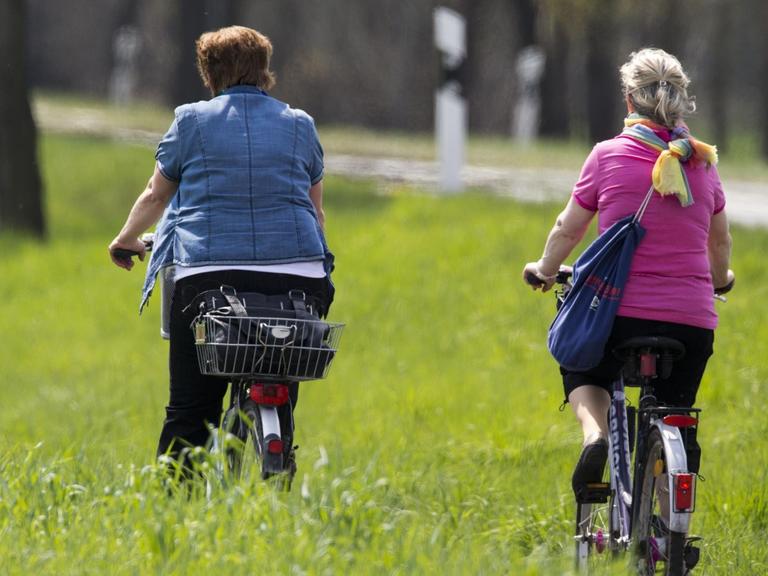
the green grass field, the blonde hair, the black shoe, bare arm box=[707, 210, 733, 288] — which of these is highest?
the blonde hair

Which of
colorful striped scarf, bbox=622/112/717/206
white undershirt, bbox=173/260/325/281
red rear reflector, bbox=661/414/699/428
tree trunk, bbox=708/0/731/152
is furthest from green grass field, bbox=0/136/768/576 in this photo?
tree trunk, bbox=708/0/731/152

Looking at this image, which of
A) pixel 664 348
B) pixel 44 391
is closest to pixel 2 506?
pixel 664 348

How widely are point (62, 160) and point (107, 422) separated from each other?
12151 mm

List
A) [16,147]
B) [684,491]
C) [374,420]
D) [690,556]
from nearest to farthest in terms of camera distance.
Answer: [684,491]
[690,556]
[374,420]
[16,147]

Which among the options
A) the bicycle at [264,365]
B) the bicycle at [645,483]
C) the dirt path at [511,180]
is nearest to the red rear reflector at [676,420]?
the bicycle at [645,483]

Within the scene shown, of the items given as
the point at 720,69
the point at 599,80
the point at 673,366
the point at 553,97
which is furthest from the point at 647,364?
the point at 720,69

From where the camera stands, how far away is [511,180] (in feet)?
55.8

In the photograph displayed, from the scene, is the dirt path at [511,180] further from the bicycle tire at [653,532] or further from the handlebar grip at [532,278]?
the bicycle tire at [653,532]

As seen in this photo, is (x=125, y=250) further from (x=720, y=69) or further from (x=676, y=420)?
(x=720, y=69)

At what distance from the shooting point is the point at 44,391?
1014 cm

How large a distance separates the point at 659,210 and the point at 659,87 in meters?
0.39

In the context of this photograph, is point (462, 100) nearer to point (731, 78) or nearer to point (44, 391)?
point (44, 391)

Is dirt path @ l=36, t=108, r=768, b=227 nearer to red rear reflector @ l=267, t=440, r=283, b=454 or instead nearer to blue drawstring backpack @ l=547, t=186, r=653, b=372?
blue drawstring backpack @ l=547, t=186, r=653, b=372

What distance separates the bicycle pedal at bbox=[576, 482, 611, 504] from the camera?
4.99 meters
